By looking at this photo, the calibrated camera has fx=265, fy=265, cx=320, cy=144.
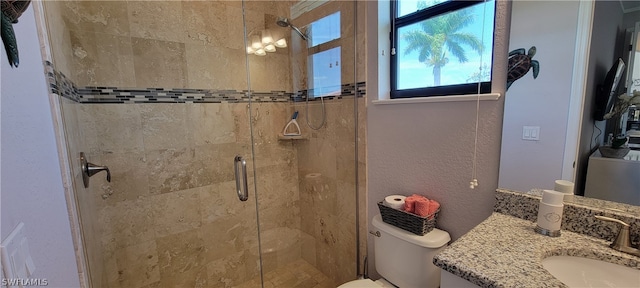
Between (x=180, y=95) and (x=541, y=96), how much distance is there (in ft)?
6.57

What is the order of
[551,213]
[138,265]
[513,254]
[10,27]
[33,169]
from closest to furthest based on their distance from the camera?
[10,27]
[33,169]
[513,254]
[551,213]
[138,265]

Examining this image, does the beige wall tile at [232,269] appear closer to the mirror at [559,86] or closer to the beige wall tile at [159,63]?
the beige wall tile at [159,63]

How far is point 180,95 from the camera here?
1.82 meters

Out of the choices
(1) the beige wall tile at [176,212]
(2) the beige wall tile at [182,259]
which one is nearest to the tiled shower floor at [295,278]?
(2) the beige wall tile at [182,259]

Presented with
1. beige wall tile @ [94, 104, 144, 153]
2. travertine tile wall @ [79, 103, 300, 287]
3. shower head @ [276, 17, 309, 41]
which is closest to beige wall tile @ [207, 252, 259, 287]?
travertine tile wall @ [79, 103, 300, 287]

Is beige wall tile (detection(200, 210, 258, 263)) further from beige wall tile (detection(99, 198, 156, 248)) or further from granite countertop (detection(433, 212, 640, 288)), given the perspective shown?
granite countertop (detection(433, 212, 640, 288))

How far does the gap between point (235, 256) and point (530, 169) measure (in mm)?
2072

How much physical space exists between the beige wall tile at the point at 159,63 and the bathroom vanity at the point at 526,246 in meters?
1.84


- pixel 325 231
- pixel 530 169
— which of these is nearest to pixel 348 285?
pixel 325 231

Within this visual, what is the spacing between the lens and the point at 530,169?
1132 millimetres

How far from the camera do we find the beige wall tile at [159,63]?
1.67 meters

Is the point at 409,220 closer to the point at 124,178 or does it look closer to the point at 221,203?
the point at 221,203

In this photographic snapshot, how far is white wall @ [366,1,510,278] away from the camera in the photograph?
3.98 feet

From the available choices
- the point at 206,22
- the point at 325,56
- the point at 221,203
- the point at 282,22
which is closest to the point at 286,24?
the point at 282,22
